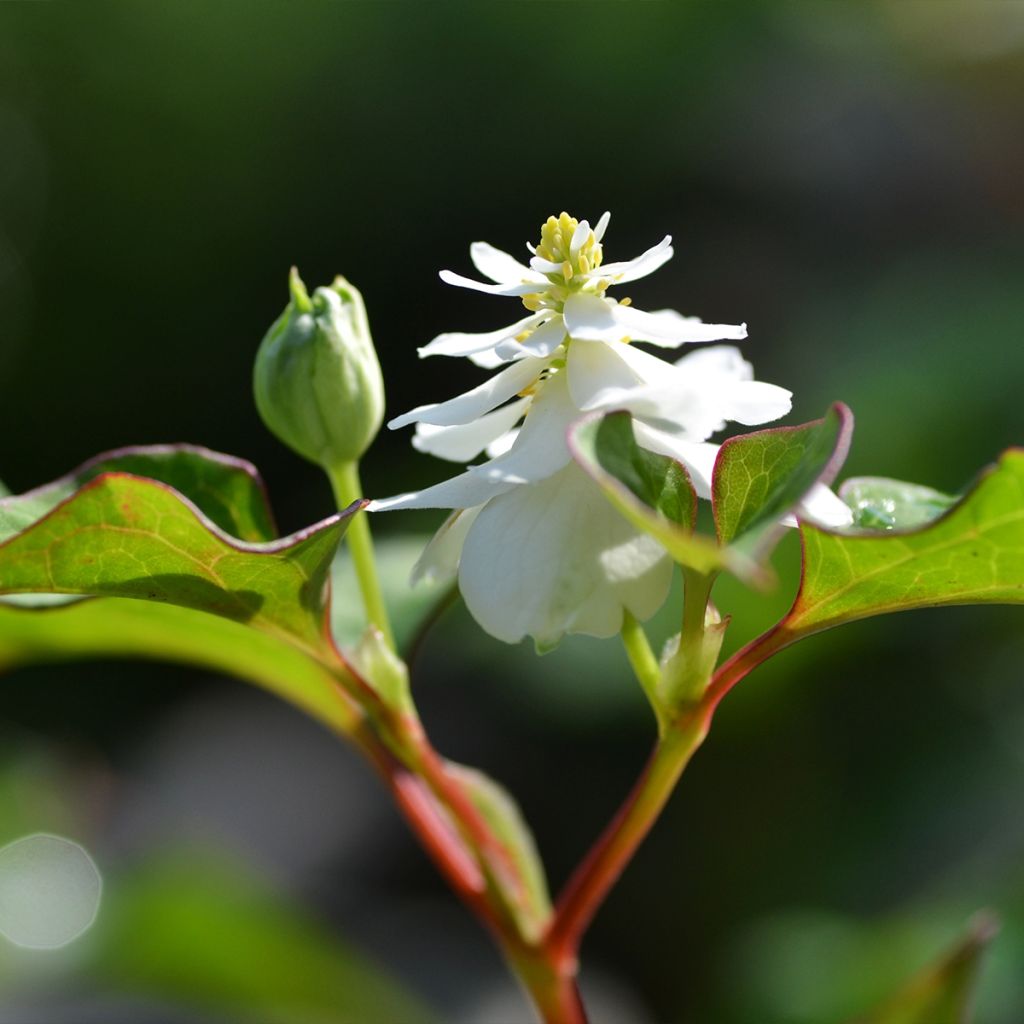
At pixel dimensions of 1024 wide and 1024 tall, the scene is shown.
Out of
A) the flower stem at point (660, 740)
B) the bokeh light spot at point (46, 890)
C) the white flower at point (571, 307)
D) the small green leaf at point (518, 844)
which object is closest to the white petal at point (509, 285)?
the white flower at point (571, 307)

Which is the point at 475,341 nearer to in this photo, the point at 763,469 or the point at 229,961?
the point at 763,469

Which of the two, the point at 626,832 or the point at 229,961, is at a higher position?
the point at 626,832

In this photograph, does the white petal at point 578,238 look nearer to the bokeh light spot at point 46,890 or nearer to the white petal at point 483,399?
the white petal at point 483,399

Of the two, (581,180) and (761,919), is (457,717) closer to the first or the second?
(761,919)

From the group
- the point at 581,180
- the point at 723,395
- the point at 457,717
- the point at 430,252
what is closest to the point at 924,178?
the point at 581,180

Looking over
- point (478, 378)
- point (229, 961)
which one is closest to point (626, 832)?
point (229, 961)
